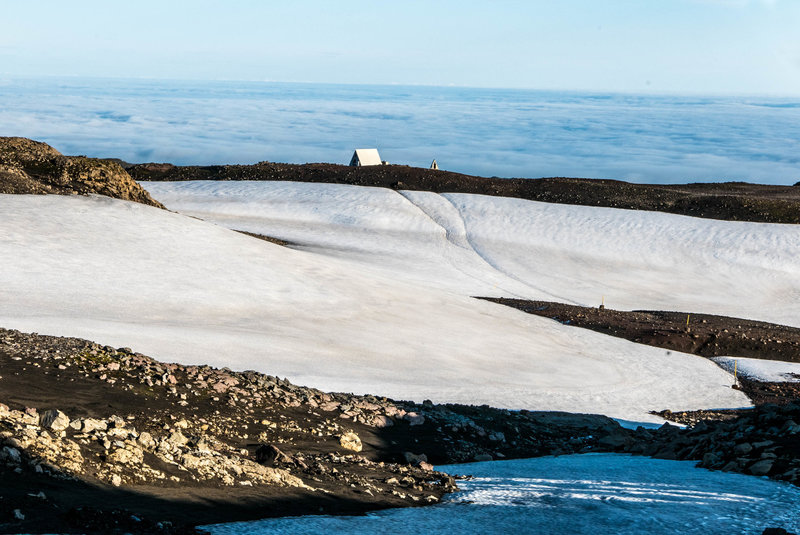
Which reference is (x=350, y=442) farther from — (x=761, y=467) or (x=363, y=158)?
(x=363, y=158)

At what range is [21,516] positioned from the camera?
23.2 ft

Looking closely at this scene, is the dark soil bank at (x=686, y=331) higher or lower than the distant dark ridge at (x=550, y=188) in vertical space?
lower

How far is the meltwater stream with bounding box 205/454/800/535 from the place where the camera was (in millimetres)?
8578

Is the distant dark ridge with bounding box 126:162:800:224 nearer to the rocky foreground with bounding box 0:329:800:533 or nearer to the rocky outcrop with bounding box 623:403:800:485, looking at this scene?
the rocky foreground with bounding box 0:329:800:533

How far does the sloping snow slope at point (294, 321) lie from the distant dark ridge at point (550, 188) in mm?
25792

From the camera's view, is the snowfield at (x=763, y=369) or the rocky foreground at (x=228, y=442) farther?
the snowfield at (x=763, y=369)

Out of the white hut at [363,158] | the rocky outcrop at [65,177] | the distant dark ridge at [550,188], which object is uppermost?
the white hut at [363,158]

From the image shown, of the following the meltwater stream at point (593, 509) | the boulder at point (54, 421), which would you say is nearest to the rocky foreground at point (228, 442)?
the boulder at point (54, 421)

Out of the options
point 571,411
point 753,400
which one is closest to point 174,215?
point 571,411

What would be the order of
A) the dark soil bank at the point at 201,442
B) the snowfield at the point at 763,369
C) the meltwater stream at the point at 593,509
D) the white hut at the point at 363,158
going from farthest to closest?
the white hut at the point at 363,158
the snowfield at the point at 763,369
the meltwater stream at the point at 593,509
the dark soil bank at the point at 201,442

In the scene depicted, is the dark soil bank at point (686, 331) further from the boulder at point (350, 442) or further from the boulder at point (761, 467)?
the boulder at point (350, 442)

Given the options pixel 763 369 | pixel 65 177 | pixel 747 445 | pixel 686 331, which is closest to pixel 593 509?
pixel 747 445

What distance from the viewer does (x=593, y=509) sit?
9.35 meters

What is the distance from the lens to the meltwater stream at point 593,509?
8.58 metres
